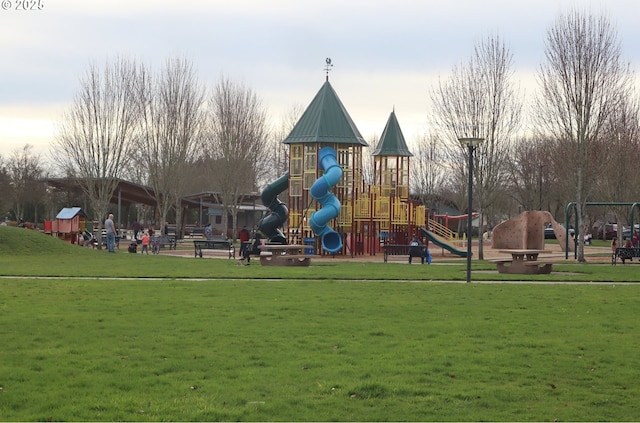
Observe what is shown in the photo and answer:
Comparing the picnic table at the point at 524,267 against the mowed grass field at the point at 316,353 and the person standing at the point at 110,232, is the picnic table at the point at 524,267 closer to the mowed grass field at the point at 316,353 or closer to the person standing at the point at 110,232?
the mowed grass field at the point at 316,353

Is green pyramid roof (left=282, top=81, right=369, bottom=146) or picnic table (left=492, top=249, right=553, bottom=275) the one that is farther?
green pyramid roof (left=282, top=81, right=369, bottom=146)

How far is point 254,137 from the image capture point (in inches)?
2557

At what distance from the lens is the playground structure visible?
42781mm

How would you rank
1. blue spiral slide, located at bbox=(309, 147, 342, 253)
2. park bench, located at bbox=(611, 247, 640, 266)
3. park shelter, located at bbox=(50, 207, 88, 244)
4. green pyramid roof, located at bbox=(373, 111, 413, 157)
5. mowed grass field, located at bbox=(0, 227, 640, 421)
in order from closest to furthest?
mowed grass field, located at bbox=(0, 227, 640, 421)
park bench, located at bbox=(611, 247, 640, 266)
blue spiral slide, located at bbox=(309, 147, 342, 253)
green pyramid roof, located at bbox=(373, 111, 413, 157)
park shelter, located at bbox=(50, 207, 88, 244)

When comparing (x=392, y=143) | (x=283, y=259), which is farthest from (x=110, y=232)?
(x=392, y=143)

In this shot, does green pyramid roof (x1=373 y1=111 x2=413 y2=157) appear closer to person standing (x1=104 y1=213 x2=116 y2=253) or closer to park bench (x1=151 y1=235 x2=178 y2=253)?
park bench (x1=151 y1=235 x2=178 y2=253)

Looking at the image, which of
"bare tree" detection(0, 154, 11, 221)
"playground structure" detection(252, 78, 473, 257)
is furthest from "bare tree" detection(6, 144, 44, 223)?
"playground structure" detection(252, 78, 473, 257)

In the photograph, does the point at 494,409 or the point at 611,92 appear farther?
the point at 611,92

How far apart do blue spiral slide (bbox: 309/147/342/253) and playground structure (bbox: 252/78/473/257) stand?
1.8 inches

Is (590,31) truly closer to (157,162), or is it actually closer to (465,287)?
(465,287)

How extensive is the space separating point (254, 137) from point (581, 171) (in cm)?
3117

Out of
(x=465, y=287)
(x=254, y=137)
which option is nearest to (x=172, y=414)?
(x=465, y=287)

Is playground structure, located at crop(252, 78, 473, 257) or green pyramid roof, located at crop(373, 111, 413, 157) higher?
green pyramid roof, located at crop(373, 111, 413, 157)

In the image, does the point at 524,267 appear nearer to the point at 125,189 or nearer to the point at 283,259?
the point at 283,259
